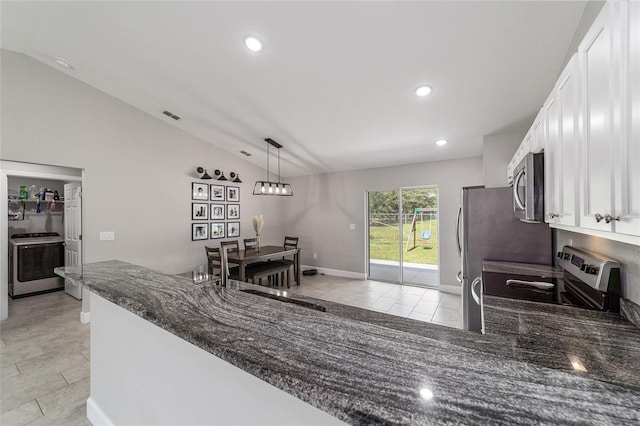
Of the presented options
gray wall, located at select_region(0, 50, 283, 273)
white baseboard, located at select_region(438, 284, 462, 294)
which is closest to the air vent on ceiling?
gray wall, located at select_region(0, 50, 283, 273)

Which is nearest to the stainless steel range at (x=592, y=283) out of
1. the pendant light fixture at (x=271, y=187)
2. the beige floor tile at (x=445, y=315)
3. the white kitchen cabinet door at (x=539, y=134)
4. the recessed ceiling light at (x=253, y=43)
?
the white kitchen cabinet door at (x=539, y=134)

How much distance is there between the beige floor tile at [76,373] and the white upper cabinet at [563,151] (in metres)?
3.87

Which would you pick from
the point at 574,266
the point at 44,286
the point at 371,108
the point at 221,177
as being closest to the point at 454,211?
the point at 371,108

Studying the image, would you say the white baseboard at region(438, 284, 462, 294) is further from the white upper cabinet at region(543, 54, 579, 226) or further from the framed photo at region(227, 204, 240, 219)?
the framed photo at region(227, 204, 240, 219)

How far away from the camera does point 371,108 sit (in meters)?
3.19

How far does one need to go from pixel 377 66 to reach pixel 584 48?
1.64 m

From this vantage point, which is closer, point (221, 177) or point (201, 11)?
point (201, 11)

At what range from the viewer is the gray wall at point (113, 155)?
10.4ft

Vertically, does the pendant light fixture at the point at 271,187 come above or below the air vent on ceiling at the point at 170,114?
below

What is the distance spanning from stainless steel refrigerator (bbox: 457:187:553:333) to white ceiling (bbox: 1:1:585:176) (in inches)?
44.3

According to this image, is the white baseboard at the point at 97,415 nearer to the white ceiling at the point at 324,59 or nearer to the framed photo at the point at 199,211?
the white ceiling at the point at 324,59

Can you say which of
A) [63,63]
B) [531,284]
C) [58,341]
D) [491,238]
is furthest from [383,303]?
[63,63]

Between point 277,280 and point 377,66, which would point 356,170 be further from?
point 377,66

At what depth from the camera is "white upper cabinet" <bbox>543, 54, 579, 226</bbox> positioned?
1201mm
